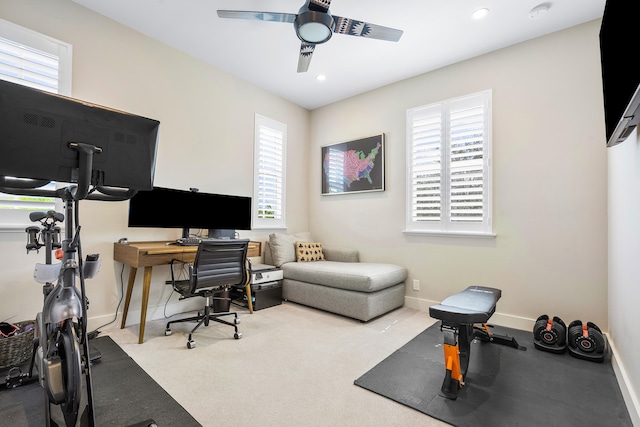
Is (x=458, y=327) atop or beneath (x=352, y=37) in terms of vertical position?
beneath

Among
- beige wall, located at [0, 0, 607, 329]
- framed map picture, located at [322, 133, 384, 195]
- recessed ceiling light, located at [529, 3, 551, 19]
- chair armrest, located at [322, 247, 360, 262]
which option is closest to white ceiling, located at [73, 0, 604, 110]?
recessed ceiling light, located at [529, 3, 551, 19]

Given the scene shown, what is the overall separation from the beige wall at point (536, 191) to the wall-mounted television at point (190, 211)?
Answer: 6.88ft

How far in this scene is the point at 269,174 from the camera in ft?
14.5

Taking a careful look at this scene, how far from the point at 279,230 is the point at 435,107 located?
2.70 m

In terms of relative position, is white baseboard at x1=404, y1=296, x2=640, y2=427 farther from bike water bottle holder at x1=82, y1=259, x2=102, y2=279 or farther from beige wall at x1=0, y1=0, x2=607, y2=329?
bike water bottle holder at x1=82, y1=259, x2=102, y2=279

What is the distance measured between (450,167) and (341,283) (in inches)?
72.7

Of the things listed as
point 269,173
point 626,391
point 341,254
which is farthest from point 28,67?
point 626,391

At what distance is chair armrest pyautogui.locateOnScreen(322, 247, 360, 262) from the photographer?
426 centimetres

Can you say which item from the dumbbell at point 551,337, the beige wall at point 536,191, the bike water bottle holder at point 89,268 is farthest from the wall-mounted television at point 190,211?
the dumbbell at point 551,337

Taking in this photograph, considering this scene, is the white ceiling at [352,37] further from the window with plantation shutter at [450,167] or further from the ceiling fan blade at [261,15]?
→ the window with plantation shutter at [450,167]

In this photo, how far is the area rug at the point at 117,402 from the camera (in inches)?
61.3

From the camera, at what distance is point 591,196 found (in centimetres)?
273

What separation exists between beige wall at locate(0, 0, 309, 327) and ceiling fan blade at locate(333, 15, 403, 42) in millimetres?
1999

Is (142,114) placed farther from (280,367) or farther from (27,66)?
(280,367)
